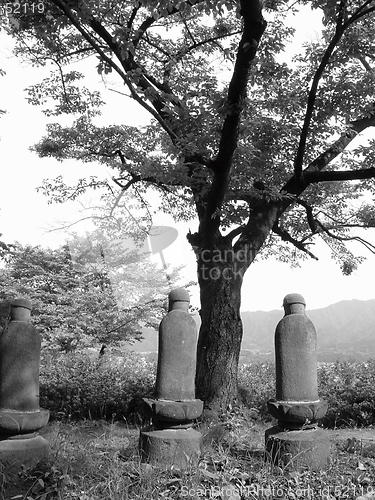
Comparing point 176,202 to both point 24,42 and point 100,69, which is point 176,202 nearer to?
point 24,42

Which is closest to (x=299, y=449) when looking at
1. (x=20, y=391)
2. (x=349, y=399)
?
(x=20, y=391)

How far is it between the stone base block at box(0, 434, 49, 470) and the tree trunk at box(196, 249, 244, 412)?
12.1 feet

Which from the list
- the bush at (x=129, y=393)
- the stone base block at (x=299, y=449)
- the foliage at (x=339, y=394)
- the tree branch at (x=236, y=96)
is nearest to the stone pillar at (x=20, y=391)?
A: the stone base block at (x=299, y=449)

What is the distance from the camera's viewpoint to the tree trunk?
754 centimetres

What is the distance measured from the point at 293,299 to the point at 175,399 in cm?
153

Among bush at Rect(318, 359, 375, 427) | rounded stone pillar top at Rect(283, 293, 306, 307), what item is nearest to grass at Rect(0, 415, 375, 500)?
rounded stone pillar top at Rect(283, 293, 306, 307)

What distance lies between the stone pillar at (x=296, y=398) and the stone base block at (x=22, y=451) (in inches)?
85.0

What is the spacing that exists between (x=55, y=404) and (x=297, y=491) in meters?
7.07

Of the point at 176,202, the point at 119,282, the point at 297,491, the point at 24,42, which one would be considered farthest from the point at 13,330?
the point at 119,282

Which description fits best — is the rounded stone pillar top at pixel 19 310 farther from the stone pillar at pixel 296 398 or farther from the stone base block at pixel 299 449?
the stone base block at pixel 299 449

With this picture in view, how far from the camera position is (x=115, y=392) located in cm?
955

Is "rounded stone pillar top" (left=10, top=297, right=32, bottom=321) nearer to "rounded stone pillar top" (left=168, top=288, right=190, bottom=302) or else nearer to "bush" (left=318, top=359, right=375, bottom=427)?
"rounded stone pillar top" (left=168, top=288, right=190, bottom=302)

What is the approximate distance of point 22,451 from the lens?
412cm

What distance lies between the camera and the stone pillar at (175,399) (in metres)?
4.11
